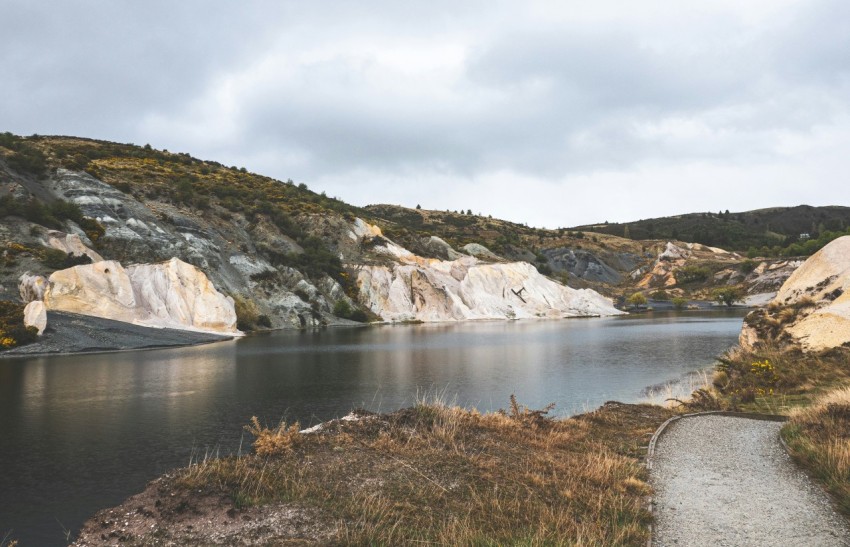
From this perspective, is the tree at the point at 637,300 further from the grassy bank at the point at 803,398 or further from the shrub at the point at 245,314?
the grassy bank at the point at 803,398

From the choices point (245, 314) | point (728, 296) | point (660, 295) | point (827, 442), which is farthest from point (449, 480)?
point (660, 295)

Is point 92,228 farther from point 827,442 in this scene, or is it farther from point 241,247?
point 827,442

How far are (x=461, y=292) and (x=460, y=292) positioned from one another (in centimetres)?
26

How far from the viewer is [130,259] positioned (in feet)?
200

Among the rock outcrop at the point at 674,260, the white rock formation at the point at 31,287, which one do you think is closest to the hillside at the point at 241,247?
the white rock formation at the point at 31,287

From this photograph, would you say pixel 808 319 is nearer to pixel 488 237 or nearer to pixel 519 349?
pixel 519 349

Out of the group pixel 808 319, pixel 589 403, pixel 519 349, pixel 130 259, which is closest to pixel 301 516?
pixel 589 403

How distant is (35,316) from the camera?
130 feet

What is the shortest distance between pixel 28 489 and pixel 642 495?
505 inches

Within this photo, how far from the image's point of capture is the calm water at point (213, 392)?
12.4 m

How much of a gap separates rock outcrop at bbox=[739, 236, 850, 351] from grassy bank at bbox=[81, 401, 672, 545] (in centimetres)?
1239

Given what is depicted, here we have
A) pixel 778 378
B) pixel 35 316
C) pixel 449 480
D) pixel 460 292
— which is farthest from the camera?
pixel 460 292

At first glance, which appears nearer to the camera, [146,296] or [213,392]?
[213,392]

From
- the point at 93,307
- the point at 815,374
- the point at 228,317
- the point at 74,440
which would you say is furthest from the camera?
the point at 228,317
